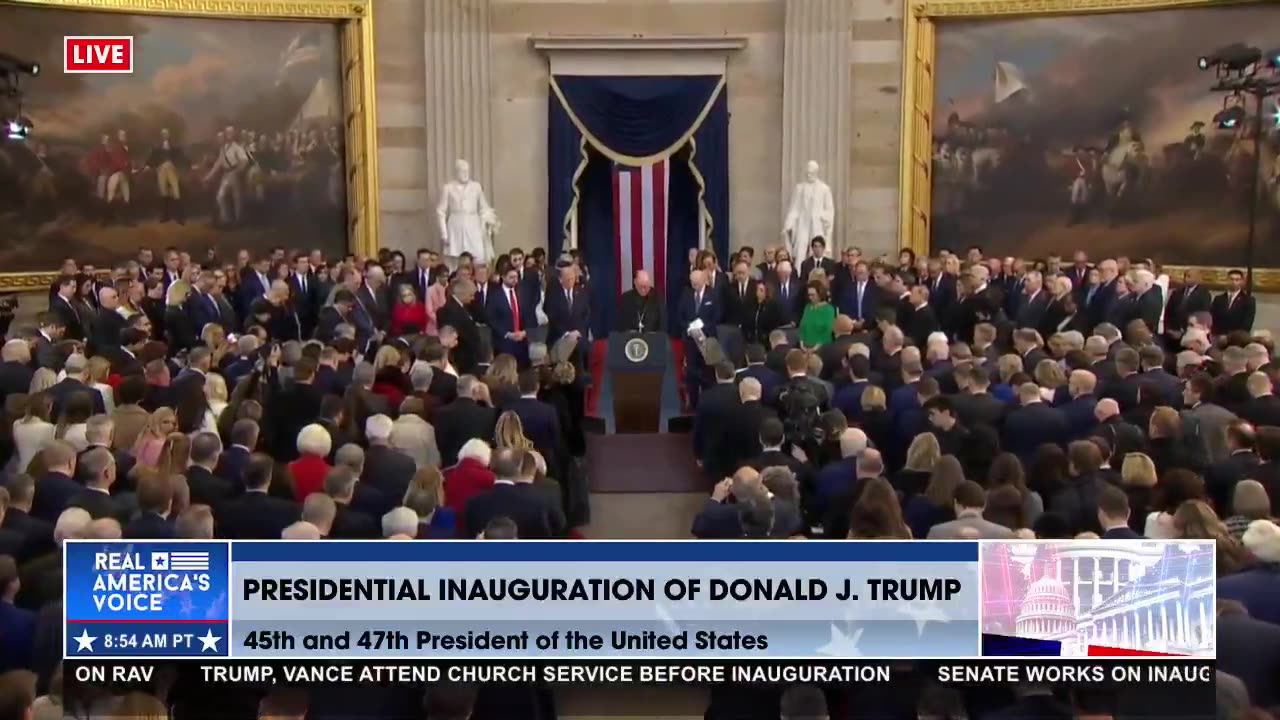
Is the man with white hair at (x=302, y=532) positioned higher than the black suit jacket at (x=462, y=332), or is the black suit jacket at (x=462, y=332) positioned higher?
the black suit jacket at (x=462, y=332)

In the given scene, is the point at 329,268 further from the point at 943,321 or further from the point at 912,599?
the point at 912,599

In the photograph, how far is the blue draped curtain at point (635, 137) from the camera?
1905cm

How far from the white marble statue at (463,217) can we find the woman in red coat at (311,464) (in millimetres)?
9937

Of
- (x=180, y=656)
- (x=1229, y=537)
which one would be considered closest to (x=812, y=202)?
(x=1229, y=537)

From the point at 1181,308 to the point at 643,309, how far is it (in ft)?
18.9

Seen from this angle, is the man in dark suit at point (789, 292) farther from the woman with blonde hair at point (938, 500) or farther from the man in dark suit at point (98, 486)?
the man in dark suit at point (98, 486)

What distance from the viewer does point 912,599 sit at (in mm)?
5656

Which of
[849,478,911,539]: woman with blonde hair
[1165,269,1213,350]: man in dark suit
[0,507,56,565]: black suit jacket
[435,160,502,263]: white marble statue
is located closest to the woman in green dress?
[1165,269,1213,350]: man in dark suit

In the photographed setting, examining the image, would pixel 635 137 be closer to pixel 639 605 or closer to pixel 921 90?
pixel 921 90

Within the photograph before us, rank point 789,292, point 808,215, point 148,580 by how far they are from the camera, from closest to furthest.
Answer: point 148,580 → point 789,292 → point 808,215

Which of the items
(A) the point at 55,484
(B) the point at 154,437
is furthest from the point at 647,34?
(A) the point at 55,484

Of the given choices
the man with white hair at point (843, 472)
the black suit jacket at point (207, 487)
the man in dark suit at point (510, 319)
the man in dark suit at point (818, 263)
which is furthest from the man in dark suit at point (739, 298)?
the black suit jacket at point (207, 487)

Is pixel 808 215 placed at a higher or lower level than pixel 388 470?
higher

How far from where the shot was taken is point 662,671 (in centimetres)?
571
